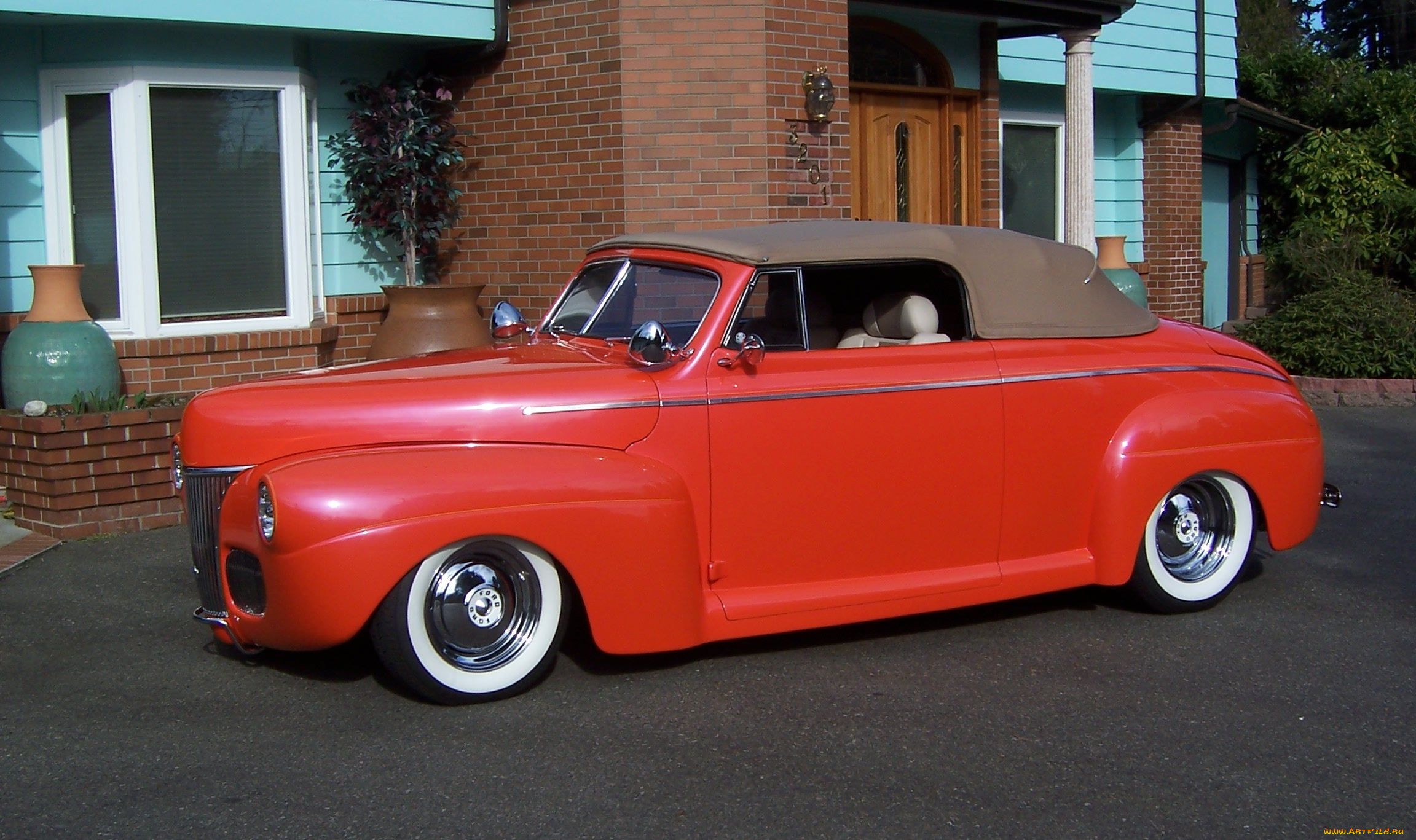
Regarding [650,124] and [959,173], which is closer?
[650,124]

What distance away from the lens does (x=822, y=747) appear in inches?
163

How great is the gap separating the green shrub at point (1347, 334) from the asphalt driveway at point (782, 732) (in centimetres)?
592

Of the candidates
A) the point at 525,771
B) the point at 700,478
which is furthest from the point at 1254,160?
the point at 525,771

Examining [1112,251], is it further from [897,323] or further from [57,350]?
[57,350]

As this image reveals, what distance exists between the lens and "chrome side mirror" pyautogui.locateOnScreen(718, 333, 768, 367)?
4.82 m

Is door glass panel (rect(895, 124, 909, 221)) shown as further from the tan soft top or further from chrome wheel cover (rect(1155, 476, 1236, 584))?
chrome wheel cover (rect(1155, 476, 1236, 584))

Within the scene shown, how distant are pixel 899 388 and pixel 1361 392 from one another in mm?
7356

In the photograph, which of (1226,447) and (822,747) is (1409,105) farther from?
(822,747)

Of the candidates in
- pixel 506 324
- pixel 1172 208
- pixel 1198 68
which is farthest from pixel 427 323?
pixel 1198 68

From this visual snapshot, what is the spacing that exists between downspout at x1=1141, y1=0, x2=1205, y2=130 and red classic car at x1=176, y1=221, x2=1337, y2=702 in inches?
351

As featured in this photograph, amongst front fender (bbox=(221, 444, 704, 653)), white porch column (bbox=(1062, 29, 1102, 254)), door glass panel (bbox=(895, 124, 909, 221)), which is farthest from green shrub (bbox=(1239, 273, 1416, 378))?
front fender (bbox=(221, 444, 704, 653))

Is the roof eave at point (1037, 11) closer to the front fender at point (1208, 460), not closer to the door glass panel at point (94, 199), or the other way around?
the door glass panel at point (94, 199)

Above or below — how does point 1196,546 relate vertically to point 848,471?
below

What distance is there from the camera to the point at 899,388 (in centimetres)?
506
